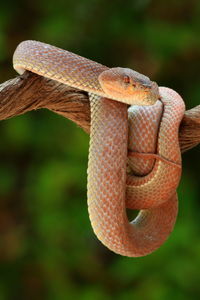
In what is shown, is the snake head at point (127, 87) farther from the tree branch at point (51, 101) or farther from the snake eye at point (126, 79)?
the tree branch at point (51, 101)

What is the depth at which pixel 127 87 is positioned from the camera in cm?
167

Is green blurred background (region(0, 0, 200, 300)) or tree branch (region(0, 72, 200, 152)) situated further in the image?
green blurred background (region(0, 0, 200, 300))

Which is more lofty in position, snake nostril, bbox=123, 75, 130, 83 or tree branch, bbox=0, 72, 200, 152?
snake nostril, bbox=123, 75, 130, 83

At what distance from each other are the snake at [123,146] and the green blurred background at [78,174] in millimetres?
1805

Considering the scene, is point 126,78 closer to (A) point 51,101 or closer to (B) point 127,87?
(B) point 127,87

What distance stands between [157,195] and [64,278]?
223cm

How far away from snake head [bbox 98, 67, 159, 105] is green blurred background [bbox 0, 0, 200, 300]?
1.89m

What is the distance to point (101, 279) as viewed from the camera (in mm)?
3764

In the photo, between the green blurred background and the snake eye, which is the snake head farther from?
the green blurred background

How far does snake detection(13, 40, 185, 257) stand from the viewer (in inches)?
62.4

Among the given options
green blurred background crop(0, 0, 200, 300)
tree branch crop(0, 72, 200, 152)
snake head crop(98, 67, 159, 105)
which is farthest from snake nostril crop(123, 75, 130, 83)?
green blurred background crop(0, 0, 200, 300)

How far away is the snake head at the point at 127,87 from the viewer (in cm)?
162

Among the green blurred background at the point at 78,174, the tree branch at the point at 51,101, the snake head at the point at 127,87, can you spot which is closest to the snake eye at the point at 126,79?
the snake head at the point at 127,87

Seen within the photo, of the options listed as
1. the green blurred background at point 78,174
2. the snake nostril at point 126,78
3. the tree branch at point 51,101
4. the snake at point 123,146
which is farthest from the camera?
the green blurred background at point 78,174
